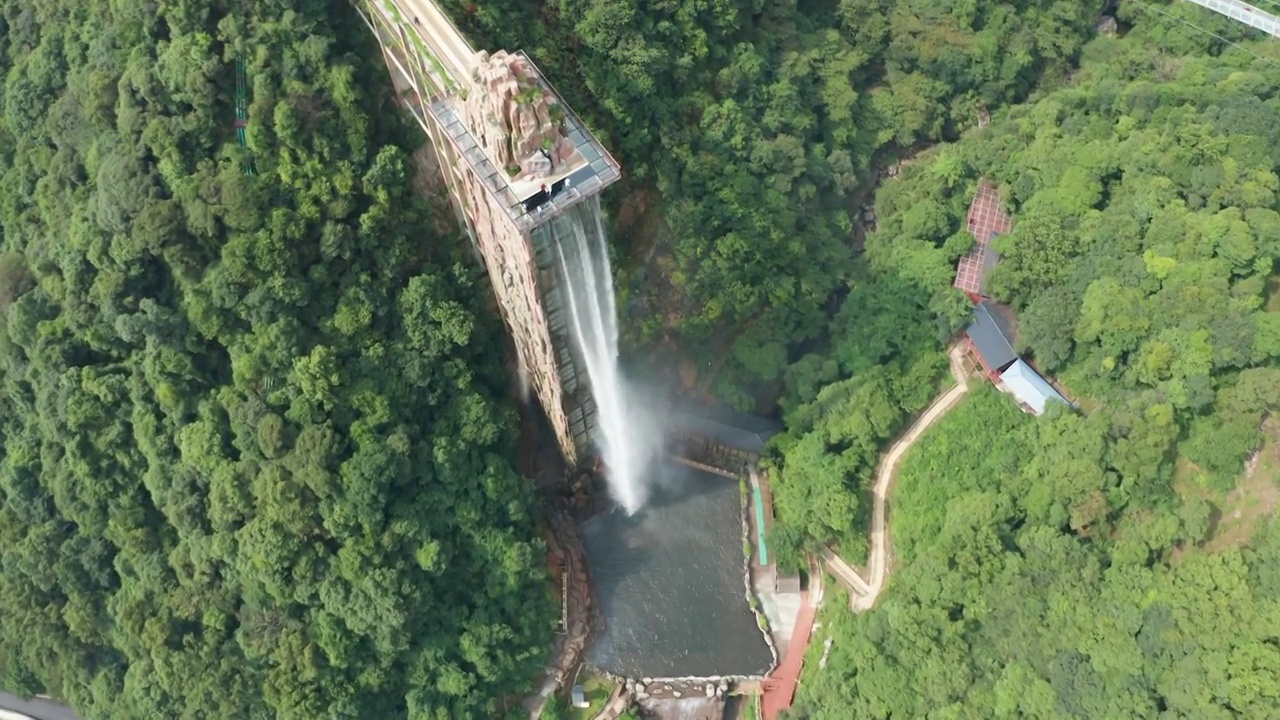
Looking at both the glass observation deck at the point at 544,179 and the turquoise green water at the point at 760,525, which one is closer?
the glass observation deck at the point at 544,179

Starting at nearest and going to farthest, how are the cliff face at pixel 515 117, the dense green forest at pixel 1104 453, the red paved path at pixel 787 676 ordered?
the cliff face at pixel 515 117, the dense green forest at pixel 1104 453, the red paved path at pixel 787 676

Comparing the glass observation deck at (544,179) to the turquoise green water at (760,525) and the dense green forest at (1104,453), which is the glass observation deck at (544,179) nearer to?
Result: the dense green forest at (1104,453)

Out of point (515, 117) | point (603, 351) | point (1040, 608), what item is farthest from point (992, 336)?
point (515, 117)

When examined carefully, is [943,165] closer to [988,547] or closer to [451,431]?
[988,547]

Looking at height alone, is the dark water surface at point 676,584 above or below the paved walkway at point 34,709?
above

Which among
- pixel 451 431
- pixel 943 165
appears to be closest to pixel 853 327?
pixel 943 165

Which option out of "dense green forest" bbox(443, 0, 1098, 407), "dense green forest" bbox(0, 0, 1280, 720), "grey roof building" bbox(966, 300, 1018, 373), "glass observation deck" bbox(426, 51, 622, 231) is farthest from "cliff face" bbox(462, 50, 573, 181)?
"grey roof building" bbox(966, 300, 1018, 373)

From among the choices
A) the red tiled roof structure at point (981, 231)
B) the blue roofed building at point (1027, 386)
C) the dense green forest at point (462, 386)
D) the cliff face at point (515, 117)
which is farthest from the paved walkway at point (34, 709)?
the red tiled roof structure at point (981, 231)
